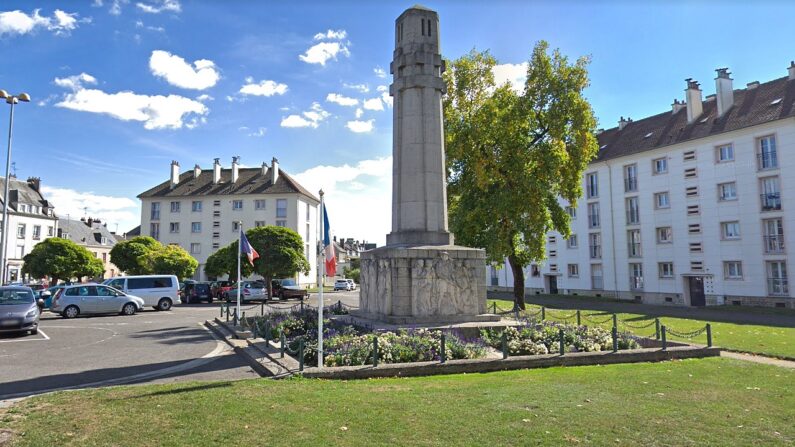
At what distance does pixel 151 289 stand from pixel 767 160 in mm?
37579

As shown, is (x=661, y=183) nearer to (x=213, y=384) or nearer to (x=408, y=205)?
(x=408, y=205)

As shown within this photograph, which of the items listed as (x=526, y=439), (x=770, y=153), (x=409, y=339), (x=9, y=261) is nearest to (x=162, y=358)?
(x=409, y=339)

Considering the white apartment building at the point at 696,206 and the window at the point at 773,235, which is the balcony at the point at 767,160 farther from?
the window at the point at 773,235

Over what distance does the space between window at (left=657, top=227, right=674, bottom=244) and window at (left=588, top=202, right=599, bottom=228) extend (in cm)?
592

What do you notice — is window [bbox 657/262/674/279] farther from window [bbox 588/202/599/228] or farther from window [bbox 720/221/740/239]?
window [bbox 588/202/599/228]

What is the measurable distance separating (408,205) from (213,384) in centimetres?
769

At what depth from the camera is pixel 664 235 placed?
37094mm

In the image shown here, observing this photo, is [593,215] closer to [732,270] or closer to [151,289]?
[732,270]

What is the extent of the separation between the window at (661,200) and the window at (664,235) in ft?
5.41

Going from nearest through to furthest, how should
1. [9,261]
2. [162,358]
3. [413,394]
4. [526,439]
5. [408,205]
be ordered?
[526,439]
[413,394]
[162,358]
[408,205]
[9,261]

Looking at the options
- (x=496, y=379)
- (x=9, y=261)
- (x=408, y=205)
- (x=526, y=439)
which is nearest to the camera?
(x=526, y=439)

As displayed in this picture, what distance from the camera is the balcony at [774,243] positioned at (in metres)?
30.1

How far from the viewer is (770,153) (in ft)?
100

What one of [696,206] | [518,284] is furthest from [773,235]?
[518,284]
